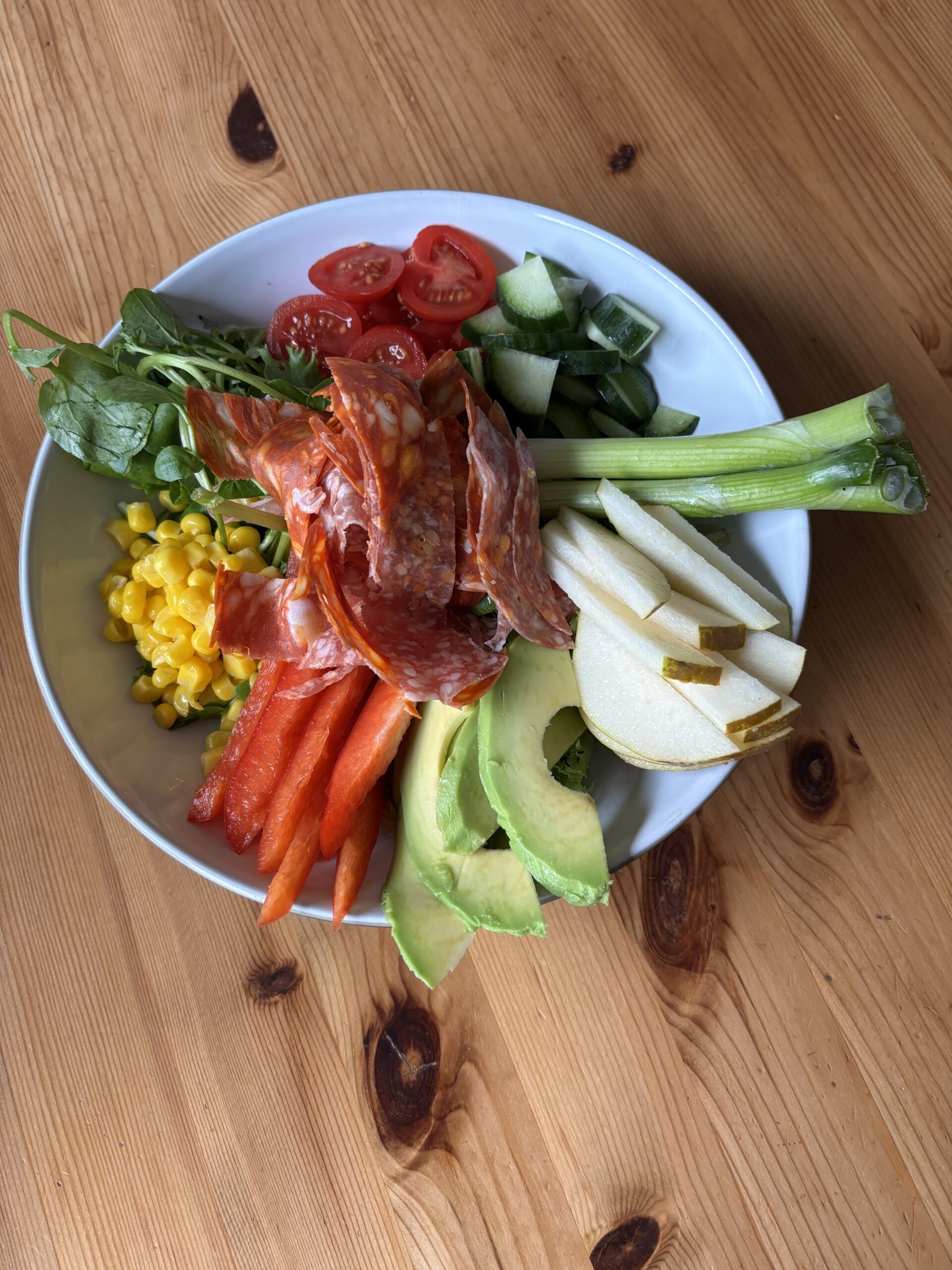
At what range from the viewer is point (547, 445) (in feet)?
5.09

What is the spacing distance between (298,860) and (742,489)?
97cm

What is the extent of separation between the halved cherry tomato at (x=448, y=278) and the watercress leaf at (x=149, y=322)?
433 mm

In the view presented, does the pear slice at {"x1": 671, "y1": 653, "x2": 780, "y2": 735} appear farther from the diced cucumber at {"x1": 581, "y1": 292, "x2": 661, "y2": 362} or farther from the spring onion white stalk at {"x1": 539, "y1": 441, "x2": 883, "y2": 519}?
the diced cucumber at {"x1": 581, "y1": 292, "x2": 661, "y2": 362}

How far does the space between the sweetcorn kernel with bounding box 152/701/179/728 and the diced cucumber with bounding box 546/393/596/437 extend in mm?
920

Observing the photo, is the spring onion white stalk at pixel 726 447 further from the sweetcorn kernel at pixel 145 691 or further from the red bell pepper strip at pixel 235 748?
the sweetcorn kernel at pixel 145 691

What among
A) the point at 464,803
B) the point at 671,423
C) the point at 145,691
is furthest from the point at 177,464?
the point at 671,423

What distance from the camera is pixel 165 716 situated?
67.2 inches

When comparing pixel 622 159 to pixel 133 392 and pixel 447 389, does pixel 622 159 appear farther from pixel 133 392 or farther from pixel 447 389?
pixel 133 392

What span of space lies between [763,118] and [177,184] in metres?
1.25

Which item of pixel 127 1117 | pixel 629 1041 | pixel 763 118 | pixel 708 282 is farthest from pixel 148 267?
pixel 629 1041

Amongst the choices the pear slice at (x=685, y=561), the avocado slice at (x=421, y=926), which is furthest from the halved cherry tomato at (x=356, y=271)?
the avocado slice at (x=421, y=926)

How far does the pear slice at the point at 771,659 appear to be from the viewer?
1.41 metres

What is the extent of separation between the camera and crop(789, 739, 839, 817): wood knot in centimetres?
173

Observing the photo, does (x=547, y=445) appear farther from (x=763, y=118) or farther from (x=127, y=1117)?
(x=127, y=1117)
